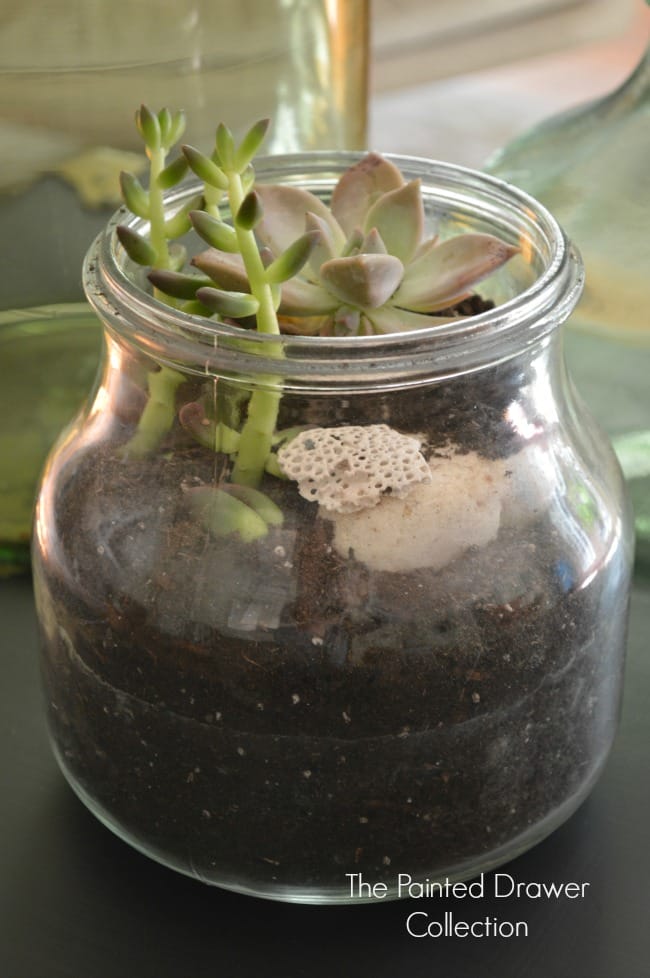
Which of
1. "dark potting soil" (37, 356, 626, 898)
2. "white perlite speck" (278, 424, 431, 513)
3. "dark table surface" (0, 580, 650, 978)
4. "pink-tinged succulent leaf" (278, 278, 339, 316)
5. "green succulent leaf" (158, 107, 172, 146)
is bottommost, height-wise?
"dark table surface" (0, 580, 650, 978)

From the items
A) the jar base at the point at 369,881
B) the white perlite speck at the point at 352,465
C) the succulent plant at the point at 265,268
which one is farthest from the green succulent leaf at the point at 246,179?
the jar base at the point at 369,881

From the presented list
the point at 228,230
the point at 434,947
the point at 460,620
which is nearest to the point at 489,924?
the point at 434,947

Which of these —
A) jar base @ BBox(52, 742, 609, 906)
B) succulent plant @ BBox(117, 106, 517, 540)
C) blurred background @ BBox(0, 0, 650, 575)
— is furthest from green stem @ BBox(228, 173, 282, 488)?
blurred background @ BBox(0, 0, 650, 575)

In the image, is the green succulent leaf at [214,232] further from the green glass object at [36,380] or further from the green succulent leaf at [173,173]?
the green glass object at [36,380]

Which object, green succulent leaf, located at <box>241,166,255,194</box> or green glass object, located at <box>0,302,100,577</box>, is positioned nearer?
green succulent leaf, located at <box>241,166,255,194</box>

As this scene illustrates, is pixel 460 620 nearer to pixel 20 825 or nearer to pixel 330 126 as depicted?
pixel 20 825

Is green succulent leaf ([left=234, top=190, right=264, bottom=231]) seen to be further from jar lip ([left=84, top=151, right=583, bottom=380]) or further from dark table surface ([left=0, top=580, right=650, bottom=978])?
dark table surface ([left=0, top=580, right=650, bottom=978])
